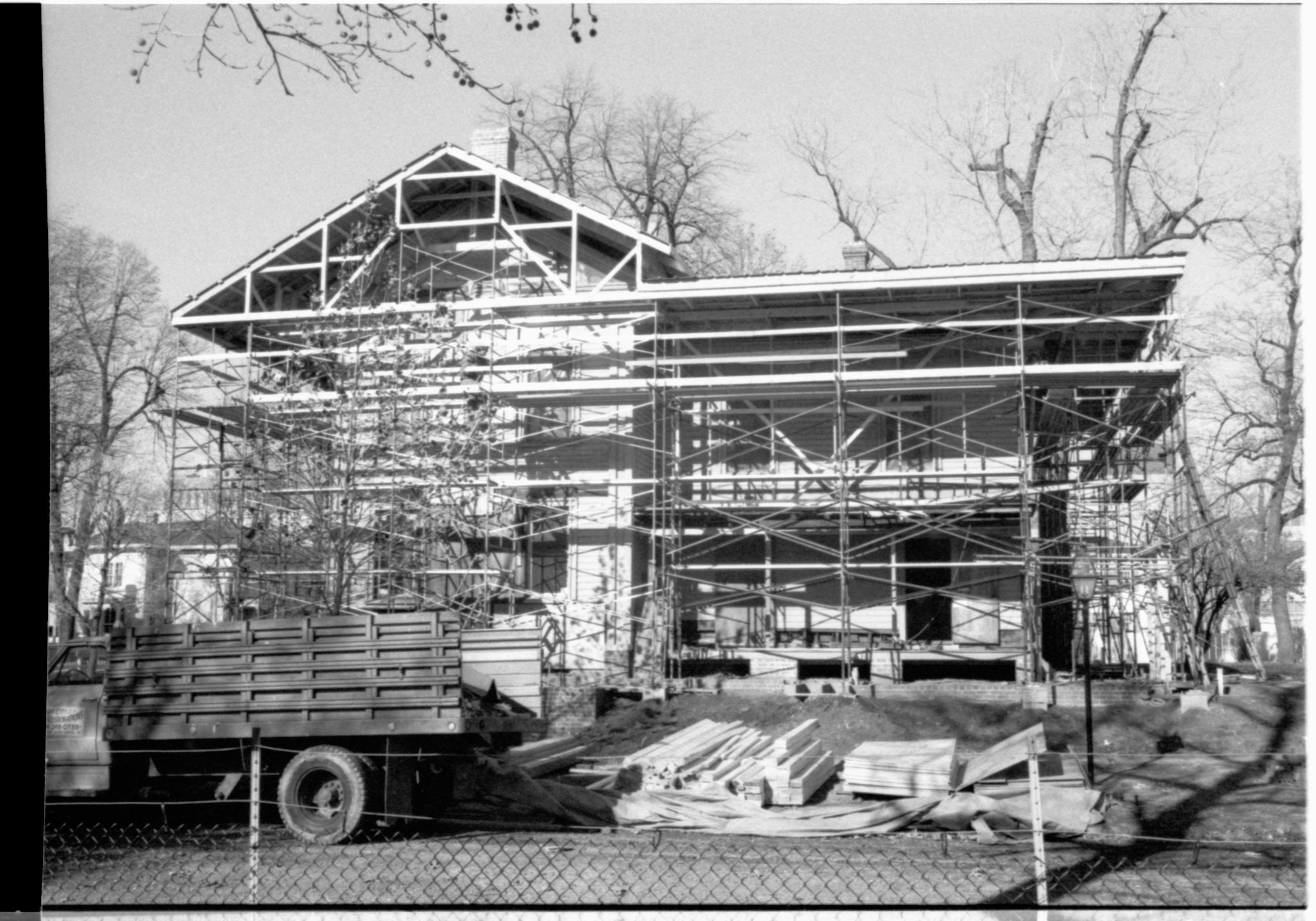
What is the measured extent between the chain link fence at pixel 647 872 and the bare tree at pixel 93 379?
17.8 metres

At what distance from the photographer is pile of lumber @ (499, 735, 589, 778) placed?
14969mm

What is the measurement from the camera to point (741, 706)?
1967 cm

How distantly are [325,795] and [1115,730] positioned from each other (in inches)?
449

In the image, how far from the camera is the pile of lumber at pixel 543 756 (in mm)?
14969

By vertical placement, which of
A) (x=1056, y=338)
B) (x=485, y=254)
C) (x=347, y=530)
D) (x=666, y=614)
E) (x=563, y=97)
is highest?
(x=563, y=97)

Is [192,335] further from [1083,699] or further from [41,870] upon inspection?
[41,870]

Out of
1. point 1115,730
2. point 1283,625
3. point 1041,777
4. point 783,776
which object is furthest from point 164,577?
point 1283,625

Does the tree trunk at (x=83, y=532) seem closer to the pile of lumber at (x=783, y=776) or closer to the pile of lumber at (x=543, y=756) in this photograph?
the pile of lumber at (x=543, y=756)

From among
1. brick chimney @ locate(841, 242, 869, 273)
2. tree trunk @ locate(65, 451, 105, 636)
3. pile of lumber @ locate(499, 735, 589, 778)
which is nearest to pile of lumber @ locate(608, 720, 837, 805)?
pile of lumber @ locate(499, 735, 589, 778)

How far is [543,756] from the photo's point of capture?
51.9ft

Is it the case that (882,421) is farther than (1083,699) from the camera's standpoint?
Yes

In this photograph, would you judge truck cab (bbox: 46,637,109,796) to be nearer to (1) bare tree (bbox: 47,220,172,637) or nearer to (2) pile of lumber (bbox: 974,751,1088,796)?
(2) pile of lumber (bbox: 974,751,1088,796)

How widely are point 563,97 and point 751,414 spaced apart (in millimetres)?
15928

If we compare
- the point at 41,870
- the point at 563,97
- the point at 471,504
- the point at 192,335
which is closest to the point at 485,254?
the point at 471,504
